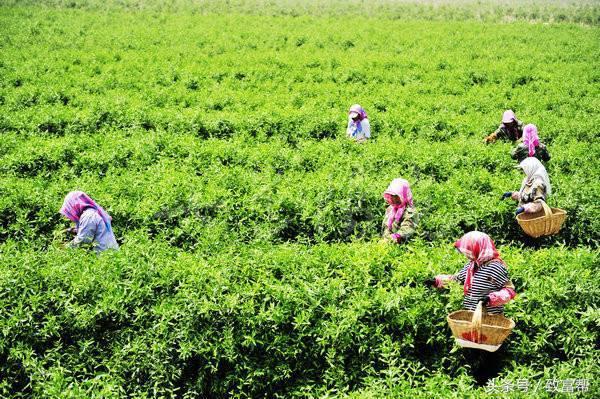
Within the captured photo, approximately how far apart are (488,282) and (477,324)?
55 centimetres

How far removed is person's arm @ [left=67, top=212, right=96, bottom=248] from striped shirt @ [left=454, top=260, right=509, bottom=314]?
510cm

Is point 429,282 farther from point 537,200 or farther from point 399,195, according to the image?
point 537,200

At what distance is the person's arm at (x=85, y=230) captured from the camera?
7.18 metres

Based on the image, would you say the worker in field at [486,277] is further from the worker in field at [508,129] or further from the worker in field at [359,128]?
the worker in field at [508,129]

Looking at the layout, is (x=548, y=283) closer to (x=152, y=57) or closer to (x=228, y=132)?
(x=228, y=132)

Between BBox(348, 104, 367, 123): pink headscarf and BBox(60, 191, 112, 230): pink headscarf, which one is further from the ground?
BBox(348, 104, 367, 123): pink headscarf

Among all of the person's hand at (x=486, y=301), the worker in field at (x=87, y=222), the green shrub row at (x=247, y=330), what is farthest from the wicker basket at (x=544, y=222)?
the worker in field at (x=87, y=222)

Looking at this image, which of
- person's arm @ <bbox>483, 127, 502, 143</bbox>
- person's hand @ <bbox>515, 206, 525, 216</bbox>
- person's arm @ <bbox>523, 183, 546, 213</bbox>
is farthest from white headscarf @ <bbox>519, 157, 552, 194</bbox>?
person's arm @ <bbox>483, 127, 502, 143</bbox>

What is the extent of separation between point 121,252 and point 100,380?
1805 mm

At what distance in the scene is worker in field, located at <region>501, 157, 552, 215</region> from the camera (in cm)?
816

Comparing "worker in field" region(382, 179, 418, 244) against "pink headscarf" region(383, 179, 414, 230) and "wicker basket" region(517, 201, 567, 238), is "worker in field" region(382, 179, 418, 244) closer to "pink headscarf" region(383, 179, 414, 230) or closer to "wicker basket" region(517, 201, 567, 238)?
"pink headscarf" region(383, 179, 414, 230)

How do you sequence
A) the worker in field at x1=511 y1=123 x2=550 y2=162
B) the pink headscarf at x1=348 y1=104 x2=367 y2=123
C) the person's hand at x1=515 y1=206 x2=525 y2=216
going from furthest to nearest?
the pink headscarf at x1=348 y1=104 x2=367 y2=123 < the worker in field at x1=511 y1=123 x2=550 y2=162 < the person's hand at x1=515 y1=206 x2=525 y2=216

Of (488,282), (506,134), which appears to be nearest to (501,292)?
(488,282)

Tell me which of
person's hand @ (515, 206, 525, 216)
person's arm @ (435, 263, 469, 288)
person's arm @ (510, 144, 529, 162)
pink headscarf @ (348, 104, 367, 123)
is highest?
pink headscarf @ (348, 104, 367, 123)
